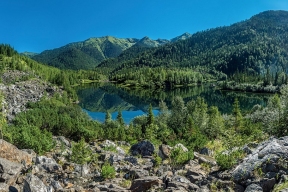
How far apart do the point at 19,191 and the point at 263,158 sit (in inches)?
439

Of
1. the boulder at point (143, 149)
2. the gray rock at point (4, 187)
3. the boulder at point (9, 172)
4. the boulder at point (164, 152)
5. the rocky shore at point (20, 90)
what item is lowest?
the boulder at point (143, 149)

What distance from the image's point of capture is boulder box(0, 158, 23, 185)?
1090cm

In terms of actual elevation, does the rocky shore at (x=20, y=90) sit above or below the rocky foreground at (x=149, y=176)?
above

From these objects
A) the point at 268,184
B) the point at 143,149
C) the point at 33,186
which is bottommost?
the point at 143,149

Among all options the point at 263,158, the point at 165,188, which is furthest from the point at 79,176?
the point at 263,158

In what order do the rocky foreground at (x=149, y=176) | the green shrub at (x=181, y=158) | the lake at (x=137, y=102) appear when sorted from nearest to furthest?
the rocky foreground at (x=149, y=176), the green shrub at (x=181, y=158), the lake at (x=137, y=102)

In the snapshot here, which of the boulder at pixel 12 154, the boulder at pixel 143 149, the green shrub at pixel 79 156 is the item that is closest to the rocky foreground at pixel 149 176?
the boulder at pixel 12 154

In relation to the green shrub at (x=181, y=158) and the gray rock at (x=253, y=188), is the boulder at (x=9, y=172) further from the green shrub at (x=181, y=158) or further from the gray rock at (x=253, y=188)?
the gray rock at (x=253, y=188)

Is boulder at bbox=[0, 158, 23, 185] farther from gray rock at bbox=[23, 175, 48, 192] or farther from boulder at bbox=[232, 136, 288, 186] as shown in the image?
boulder at bbox=[232, 136, 288, 186]

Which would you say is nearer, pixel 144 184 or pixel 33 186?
pixel 33 186

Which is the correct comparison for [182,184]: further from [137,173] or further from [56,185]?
[56,185]

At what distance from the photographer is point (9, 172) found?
11.3 meters

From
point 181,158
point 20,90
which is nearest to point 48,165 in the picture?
point 181,158

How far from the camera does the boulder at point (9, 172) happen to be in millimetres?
10898
